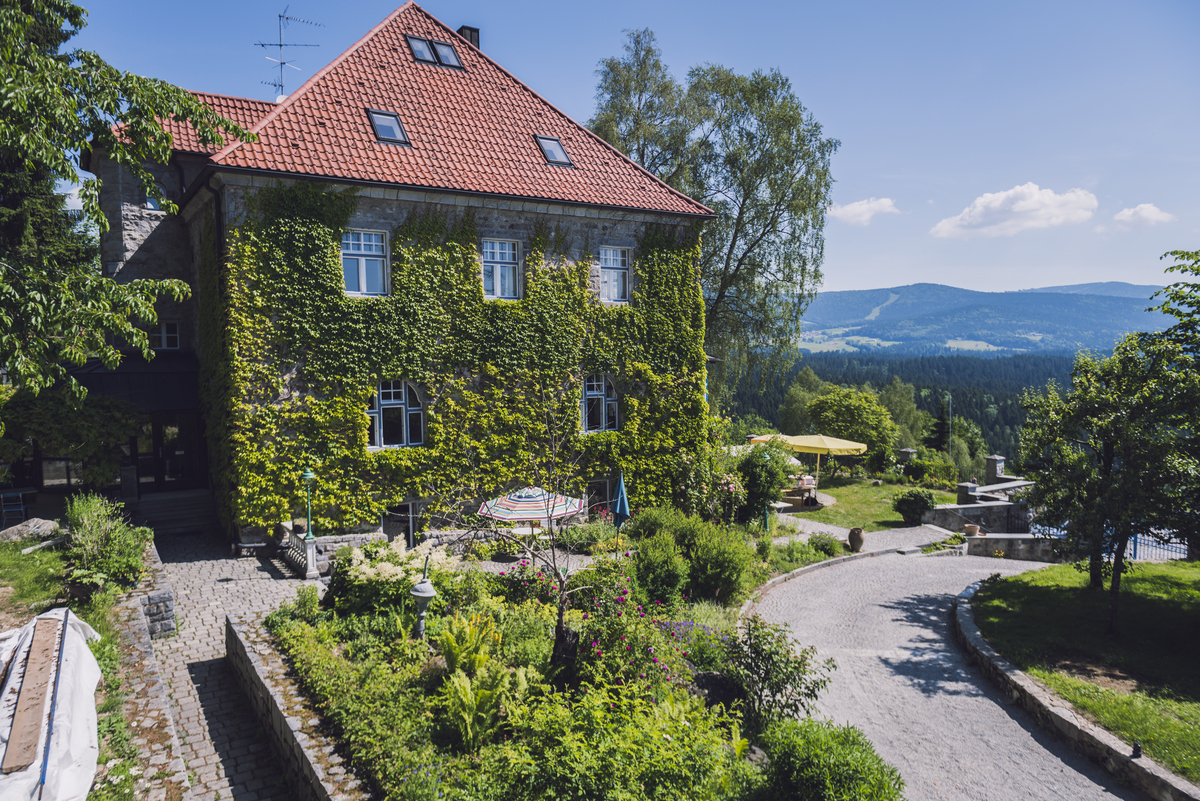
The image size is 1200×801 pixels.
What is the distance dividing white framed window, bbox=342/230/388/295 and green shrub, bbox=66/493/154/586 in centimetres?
717

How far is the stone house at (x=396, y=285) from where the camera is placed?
15328mm

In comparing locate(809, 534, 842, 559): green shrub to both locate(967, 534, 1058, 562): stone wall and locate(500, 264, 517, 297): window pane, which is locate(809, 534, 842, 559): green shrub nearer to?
locate(967, 534, 1058, 562): stone wall

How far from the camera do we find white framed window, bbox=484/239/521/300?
59.5 ft

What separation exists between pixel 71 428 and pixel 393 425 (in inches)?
296

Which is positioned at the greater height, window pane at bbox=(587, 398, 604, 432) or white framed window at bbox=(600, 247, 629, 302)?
white framed window at bbox=(600, 247, 629, 302)

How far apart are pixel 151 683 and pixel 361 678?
2.54 m

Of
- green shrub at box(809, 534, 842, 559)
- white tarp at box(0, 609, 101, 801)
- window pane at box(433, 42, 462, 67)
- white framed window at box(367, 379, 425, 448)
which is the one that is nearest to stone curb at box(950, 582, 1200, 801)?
green shrub at box(809, 534, 842, 559)

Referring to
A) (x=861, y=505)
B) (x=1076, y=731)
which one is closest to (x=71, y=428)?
(x=1076, y=731)

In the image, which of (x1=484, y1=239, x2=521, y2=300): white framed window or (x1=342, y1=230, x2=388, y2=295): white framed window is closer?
(x1=342, y1=230, x2=388, y2=295): white framed window

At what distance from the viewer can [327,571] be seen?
46.0 ft

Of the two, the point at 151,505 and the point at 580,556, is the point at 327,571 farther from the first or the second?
the point at 151,505

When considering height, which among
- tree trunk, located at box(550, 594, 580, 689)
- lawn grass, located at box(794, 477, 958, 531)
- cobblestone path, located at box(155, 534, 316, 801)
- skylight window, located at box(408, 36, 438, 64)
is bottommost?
lawn grass, located at box(794, 477, 958, 531)

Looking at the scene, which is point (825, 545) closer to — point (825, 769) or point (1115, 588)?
point (1115, 588)

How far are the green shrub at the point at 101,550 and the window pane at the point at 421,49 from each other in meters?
15.2
